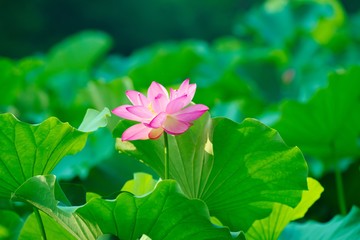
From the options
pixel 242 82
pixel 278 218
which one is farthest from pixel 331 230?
pixel 242 82

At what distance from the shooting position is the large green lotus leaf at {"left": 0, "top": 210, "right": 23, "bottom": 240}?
72 centimetres

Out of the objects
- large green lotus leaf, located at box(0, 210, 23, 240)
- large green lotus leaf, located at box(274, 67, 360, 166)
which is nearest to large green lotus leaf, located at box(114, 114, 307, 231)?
large green lotus leaf, located at box(0, 210, 23, 240)

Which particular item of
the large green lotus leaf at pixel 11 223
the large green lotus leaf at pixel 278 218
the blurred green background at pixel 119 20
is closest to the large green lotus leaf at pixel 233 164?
the large green lotus leaf at pixel 278 218

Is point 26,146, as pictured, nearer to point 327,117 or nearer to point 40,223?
point 40,223

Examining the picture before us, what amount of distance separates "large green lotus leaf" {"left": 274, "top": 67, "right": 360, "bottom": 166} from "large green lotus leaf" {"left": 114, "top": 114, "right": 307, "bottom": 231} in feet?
1.13

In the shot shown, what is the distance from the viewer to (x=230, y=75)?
57.9 inches

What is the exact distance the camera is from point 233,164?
2.04 feet

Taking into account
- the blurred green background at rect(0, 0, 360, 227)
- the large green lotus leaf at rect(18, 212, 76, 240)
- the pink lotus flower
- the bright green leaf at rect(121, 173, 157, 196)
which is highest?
the pink lotus flower

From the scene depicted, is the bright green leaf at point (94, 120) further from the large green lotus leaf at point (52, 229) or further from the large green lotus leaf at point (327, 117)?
the large green lotus leaf at point (327, 117)

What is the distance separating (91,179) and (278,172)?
0.52 metres

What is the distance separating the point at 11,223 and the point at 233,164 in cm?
21

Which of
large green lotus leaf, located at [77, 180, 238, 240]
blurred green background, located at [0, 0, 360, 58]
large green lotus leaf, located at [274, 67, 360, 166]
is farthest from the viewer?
blurred green background, located at [0, 0, 360, 58]

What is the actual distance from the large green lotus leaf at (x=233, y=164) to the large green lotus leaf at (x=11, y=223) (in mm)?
156

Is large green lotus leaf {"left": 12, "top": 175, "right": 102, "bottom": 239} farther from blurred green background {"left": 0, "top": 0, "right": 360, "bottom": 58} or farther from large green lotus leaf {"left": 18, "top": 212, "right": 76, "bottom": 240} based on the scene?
blurred green background {"left": 0, "top": 0, "right": 360, "bottom": 58}
